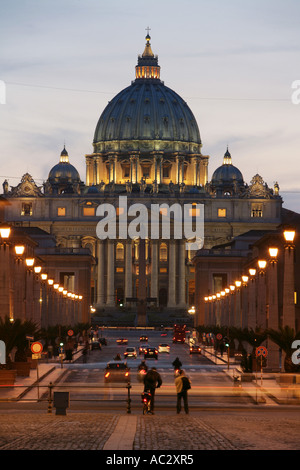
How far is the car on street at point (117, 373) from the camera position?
52.2 meters

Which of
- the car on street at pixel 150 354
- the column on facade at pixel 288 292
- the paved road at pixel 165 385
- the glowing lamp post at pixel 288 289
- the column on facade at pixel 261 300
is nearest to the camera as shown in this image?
the paved road at pixel 165 385

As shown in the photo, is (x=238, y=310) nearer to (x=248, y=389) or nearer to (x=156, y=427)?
(x=248, y=389)

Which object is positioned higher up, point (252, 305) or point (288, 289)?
point (252, 305)

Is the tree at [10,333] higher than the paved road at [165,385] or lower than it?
higher

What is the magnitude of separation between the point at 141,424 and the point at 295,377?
1633 cm

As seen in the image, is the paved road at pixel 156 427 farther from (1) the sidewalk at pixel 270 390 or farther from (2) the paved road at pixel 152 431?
(1) the sidewalk at pixel 270 390

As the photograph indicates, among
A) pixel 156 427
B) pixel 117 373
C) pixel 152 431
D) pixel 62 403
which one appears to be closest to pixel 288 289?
pixel 117 373

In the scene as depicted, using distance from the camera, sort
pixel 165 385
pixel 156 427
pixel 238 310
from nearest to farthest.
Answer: pixel 156 427 < pixel 165 385 < pixel 238 310

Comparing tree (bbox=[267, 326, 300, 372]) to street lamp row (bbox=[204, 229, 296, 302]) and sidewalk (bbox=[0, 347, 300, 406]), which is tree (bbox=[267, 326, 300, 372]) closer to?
sidewalk (bbox=[0, 347, 300, 406])

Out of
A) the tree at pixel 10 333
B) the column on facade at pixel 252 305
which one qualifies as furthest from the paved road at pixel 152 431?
the column on facade at pixel 252 305

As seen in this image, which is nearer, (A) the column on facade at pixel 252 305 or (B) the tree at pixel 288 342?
(B) the tree at pixel 288 342

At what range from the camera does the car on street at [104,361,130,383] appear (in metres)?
52.2

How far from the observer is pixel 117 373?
173 ft
